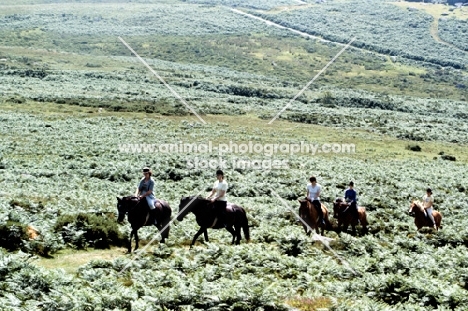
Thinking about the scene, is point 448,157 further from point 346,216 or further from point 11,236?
point 11,236

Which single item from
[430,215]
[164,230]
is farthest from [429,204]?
[164,230]

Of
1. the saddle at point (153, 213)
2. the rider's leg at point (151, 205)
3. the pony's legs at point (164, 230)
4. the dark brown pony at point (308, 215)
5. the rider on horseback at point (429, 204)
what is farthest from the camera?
the rider on horseback at point (429, 204)

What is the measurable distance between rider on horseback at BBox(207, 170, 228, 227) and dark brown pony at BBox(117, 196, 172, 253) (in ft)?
5.57

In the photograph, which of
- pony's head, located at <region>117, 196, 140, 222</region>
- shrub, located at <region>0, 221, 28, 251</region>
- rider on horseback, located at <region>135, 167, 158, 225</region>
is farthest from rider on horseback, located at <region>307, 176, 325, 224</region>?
shrub, located at <region>0, 221, 28, 251</region>

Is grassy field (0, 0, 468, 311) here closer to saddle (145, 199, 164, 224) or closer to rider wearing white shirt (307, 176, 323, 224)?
saddle (145, 199, 164, 224)

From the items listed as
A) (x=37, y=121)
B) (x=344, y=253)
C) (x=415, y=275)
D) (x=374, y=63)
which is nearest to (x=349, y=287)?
(x=415, y=275)

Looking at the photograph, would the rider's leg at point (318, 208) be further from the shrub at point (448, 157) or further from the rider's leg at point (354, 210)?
the shrub at point (448, 157)

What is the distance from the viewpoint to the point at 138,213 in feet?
53.8

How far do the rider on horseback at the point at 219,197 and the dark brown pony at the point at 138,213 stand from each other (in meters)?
1.70

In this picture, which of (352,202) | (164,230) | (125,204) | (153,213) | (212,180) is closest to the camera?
(125,204)

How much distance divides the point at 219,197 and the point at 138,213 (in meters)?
2.64

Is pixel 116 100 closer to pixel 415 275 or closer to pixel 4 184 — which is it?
pixel 4 184

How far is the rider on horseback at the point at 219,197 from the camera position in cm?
1661

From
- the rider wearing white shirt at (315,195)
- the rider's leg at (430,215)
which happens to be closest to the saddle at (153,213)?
the rider wearing white shirt at (315,195)
